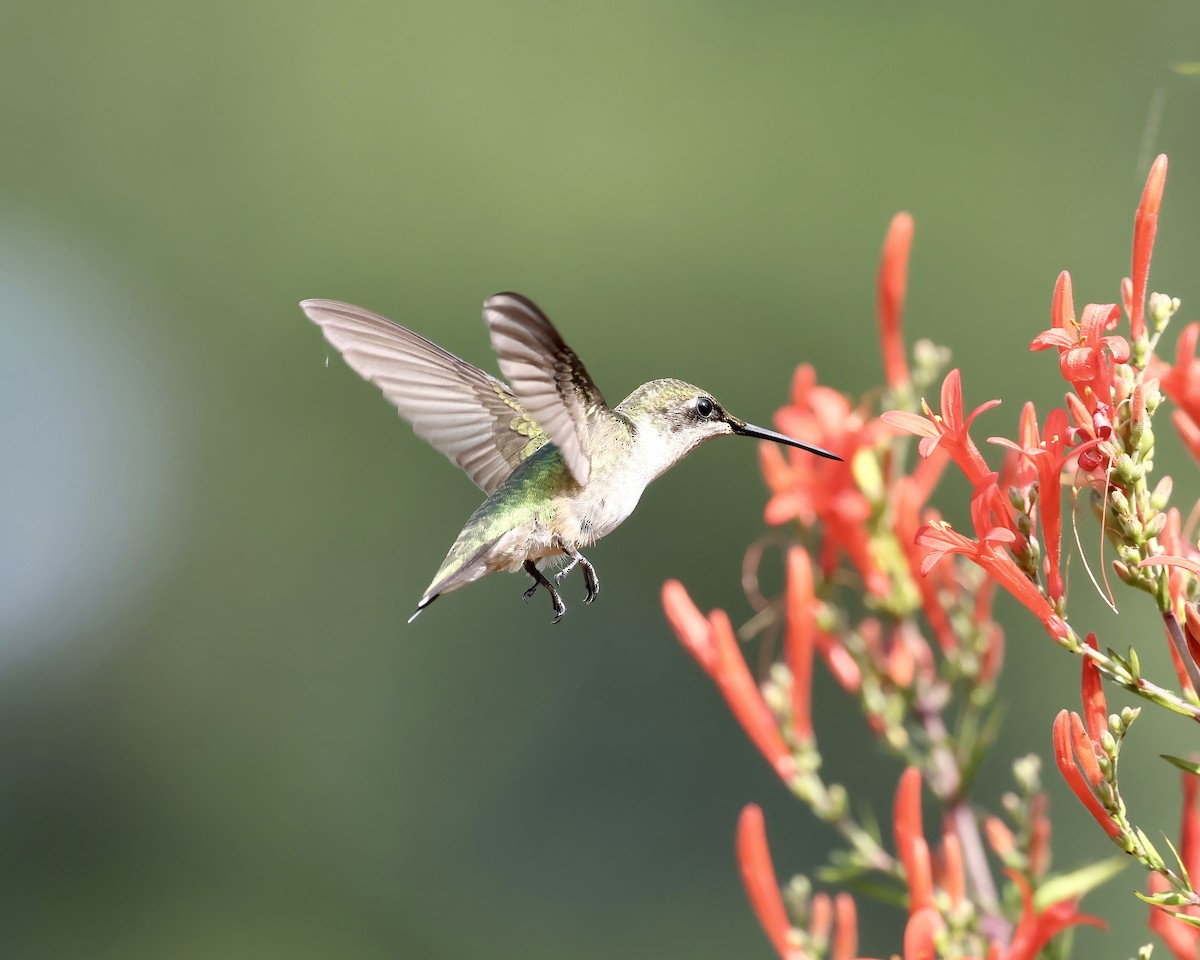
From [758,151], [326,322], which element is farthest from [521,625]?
[326,322]

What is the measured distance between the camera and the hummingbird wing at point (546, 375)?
6.42 ft

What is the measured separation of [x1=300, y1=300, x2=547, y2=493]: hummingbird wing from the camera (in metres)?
2.43

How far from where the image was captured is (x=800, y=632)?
7.86ft

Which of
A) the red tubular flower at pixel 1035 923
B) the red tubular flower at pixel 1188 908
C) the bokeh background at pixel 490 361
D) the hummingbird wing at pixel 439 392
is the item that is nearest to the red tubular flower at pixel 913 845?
the red tubular flower at pixel 1035 923

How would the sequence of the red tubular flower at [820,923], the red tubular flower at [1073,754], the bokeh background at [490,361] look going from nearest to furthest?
the red tubular flower at [1073,754]
the red tubular flower at [820,923]
the bokeh background at [490,361]

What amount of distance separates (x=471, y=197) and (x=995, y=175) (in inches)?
139

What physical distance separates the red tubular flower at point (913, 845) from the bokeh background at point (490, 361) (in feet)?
20.6

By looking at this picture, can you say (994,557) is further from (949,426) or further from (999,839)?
(999,839)

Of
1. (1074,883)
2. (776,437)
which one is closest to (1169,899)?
(1074,883)

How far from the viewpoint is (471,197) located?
1022 centimetres

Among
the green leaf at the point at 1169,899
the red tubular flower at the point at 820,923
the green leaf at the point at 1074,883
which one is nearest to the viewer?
the green leaf at the point at 1169,899

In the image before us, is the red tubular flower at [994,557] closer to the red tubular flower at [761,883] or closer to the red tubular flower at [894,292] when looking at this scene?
the red tubular flower at [761,883]

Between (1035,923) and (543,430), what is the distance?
1.07 metres

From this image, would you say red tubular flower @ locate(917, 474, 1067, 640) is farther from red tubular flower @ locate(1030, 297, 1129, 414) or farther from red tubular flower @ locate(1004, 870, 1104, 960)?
red tubular flower @ locate(1004, 870, 1104, 960)
